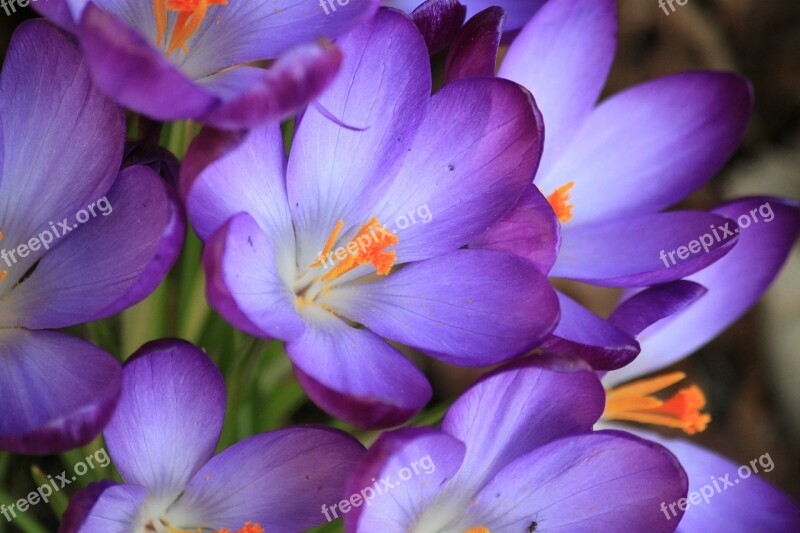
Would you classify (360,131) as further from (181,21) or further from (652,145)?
(652,145)

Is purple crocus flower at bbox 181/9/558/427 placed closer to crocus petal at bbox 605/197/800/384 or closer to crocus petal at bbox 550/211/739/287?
crocus petal at bbox 550/211/739/287

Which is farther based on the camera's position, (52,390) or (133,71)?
(52,390)

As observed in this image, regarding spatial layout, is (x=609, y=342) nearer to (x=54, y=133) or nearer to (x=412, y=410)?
(x=412, y=410)

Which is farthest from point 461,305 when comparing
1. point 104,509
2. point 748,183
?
point 748,183

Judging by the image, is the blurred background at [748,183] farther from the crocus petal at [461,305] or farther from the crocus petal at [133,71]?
the crocus petal at [133,71]

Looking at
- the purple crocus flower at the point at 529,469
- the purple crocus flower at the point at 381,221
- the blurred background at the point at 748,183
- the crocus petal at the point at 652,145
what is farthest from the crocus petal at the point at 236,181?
the blurred background at the point at 748,183

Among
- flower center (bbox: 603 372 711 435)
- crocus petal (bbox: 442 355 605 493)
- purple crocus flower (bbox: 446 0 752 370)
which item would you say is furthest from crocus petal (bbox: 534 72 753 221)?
crocus petal (bbox: 442 355 605 493)

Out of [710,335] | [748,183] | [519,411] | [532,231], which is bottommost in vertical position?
[748,183]

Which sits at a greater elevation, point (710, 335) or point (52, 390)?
point (52, 390)

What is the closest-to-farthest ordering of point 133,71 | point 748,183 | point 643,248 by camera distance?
point 133,71
point 643,248
point 748,183
